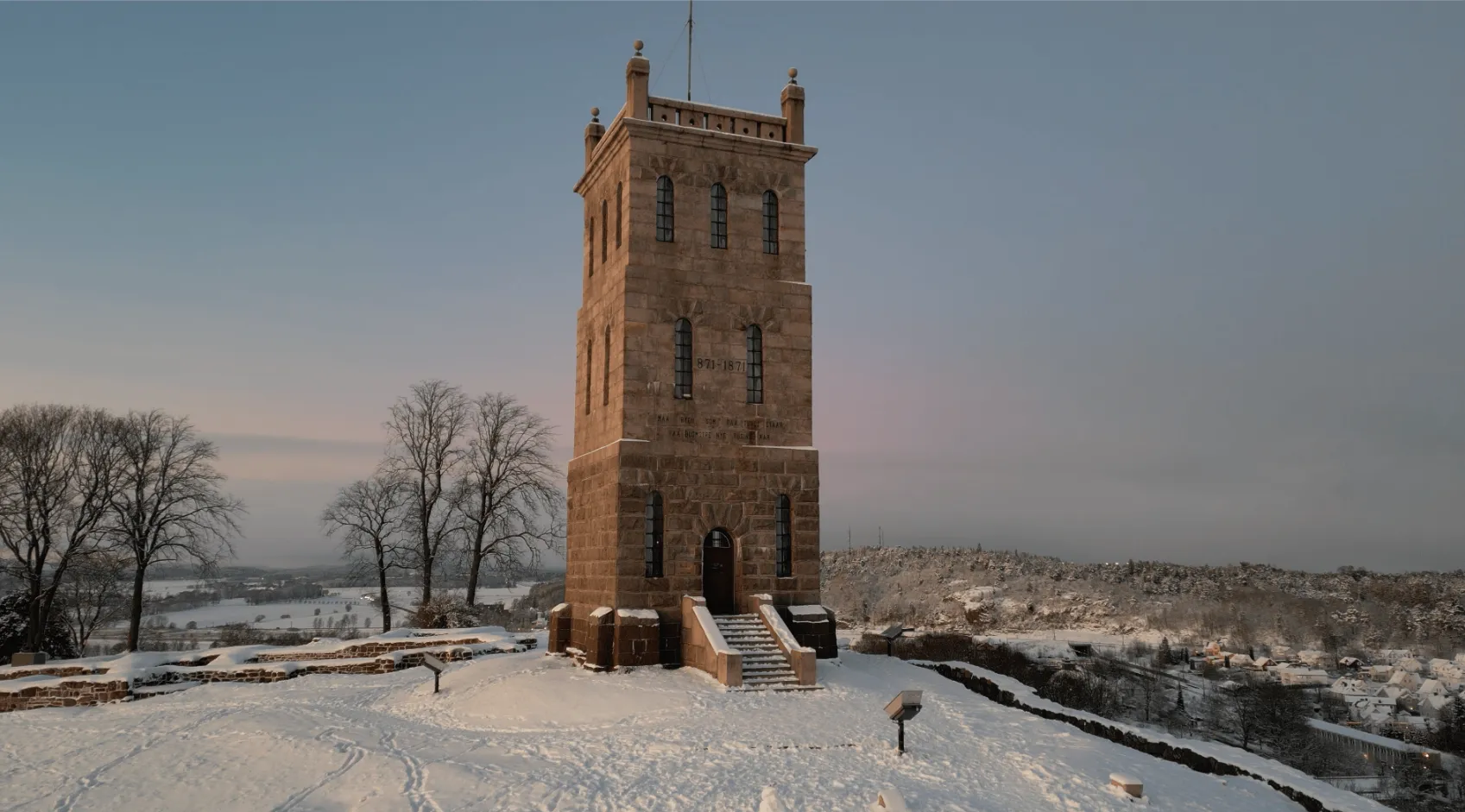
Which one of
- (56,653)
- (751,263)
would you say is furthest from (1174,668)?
(56,653)

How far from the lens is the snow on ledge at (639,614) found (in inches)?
849

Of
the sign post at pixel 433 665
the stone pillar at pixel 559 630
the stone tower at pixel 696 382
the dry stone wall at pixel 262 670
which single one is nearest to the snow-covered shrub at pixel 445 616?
the dry stone wall at pixel 262 670

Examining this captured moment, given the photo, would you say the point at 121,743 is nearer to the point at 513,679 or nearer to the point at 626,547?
the point at 513,679

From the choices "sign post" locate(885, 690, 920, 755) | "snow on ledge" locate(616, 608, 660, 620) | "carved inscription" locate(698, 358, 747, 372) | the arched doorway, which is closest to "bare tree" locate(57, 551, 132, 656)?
"snow on ledge" locate(616, 608, 660, 620)

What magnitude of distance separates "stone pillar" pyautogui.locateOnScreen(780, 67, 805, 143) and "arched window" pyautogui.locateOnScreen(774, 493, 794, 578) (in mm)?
9397

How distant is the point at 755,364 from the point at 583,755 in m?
11.7

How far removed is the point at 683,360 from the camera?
23.6 meters

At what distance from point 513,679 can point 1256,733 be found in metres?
31.3

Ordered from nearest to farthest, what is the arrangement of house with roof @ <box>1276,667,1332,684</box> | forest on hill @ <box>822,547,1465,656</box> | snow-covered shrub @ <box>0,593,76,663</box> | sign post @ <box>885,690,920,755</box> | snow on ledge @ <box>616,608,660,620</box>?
sign post @ <box>885,690,920,755</box> → snow on ledge @ <box>616,608,660,620</box> → snow-covered shrub @ <box>0,593,76,663</box> → house with roof @ <box>1276,667,1332,684</box> → forest on hill @ <box>822,547,1465,656</box>

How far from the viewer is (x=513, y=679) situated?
20.0m

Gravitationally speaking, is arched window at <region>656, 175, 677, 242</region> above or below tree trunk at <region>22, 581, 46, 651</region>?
above

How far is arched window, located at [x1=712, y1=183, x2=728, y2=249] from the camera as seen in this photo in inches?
956

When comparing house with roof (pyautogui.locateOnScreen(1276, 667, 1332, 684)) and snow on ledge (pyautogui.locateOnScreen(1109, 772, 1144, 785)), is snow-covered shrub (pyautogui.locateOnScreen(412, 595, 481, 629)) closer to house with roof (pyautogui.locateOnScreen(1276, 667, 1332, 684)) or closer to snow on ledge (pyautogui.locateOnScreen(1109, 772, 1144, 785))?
snow on ledge (pyautogui.locateOnScreen(1109, 772, 1144, 785))

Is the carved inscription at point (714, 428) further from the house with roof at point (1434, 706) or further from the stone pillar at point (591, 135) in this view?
the house with roof at point (1434, 706)
